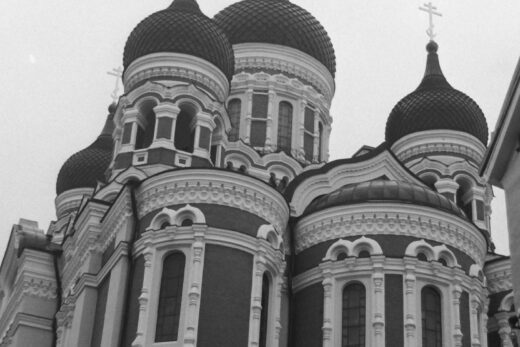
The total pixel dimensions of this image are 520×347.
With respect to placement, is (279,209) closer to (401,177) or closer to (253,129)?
(401,177)

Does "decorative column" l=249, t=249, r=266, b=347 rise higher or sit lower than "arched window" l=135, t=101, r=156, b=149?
lower

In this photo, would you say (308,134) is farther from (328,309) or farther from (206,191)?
(328,309)

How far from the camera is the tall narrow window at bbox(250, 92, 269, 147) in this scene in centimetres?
2530

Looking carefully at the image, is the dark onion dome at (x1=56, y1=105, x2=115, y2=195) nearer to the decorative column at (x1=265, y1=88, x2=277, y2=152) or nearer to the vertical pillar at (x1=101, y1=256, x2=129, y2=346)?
the decorative column at (x1=265, y1=88, x2=277, y2=152)

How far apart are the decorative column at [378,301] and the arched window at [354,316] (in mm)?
329

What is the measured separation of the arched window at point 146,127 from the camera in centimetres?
2170

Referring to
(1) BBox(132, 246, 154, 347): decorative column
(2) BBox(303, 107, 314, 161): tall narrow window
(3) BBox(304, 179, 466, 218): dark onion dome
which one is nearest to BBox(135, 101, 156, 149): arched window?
(3) BBox(304, 179, 466, 218): dark onion dome

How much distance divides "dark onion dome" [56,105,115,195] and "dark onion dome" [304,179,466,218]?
10800 millimetres

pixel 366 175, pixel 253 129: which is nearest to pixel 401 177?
pixel 366 175

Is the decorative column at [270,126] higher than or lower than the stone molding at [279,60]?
lower

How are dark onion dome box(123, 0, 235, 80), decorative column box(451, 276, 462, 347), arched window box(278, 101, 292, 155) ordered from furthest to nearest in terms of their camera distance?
arched window box(278, 101, 292, 155)
dark onion dome box(123, 0, 235, 80)
decorative column box(451, 276, 462, 347)

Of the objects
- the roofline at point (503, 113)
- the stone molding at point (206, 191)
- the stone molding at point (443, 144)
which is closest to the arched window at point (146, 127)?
the stone molding at point (206, 191)

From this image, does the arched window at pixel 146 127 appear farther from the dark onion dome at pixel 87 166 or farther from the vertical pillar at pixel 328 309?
the dark onion dome at pixel 87 166

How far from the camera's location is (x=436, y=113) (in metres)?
25.9
